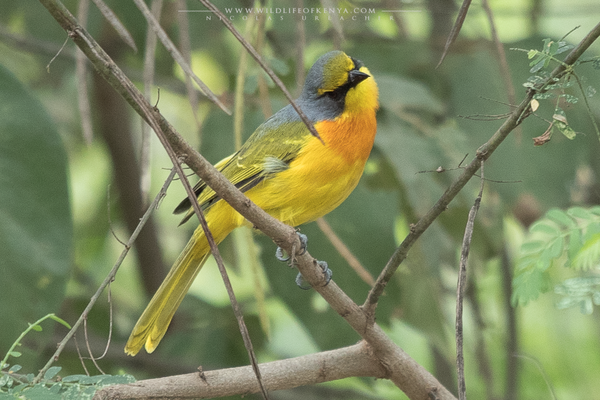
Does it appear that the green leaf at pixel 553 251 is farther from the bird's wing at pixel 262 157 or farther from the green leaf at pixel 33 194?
the green leaf at pixel 33 194

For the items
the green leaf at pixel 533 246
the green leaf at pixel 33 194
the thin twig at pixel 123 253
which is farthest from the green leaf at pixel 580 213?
the green leaf at pixel 33 194

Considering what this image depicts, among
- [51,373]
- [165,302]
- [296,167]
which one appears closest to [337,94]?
[296,167]

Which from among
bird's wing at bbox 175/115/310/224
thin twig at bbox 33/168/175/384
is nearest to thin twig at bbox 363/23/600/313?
thin twig at bbox 33/168/175/384

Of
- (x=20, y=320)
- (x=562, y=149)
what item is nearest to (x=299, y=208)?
(x=20, y=320)

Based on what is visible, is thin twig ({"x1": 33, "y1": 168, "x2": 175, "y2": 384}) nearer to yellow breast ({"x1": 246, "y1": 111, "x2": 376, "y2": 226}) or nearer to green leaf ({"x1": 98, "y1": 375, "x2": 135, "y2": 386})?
green leaf ({"x1": 98, "y1": 375, "x2": 135, "y2": 386})

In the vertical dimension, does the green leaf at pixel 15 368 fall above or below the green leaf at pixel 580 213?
below

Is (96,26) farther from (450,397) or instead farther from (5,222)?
(450,397)

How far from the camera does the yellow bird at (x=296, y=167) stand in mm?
2660

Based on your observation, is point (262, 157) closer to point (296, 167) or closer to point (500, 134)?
point (296, 167)

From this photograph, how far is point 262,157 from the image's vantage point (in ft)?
9.30

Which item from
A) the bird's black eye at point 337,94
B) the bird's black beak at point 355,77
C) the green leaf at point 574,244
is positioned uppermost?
the bird's black beak at point 355,77

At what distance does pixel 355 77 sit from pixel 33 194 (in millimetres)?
1467

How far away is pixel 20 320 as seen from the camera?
2.55 m

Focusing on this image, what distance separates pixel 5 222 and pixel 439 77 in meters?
2.85
